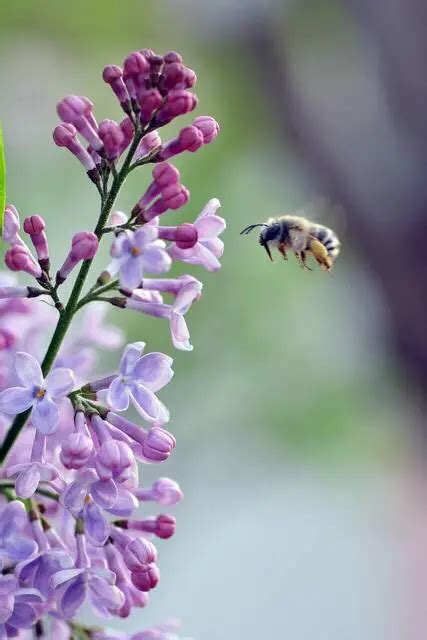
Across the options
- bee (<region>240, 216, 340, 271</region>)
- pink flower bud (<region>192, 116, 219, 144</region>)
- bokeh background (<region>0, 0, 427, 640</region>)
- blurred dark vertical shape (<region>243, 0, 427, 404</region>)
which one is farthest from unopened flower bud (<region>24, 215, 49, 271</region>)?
blurred dark vertical shape (<region>243, 0, 427, 404</region>)

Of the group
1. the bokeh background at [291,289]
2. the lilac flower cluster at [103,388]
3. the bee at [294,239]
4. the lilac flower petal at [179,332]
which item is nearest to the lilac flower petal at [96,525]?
the lilac flower cluster at [103,388]

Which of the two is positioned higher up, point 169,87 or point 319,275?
point 319,275

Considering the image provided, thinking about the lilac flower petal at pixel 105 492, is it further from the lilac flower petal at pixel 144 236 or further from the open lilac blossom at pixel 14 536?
the lilac flower petal at pixel 144 236

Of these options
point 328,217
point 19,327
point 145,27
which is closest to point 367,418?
point 145,27

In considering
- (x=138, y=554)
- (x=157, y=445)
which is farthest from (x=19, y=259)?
(x=138, y=554)

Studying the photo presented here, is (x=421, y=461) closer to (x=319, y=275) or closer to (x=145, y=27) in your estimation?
(x=319, y=275)

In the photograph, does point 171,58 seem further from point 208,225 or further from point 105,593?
point 105,593
